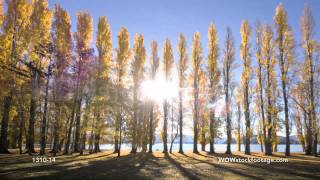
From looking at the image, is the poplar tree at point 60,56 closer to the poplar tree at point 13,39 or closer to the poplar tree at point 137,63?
the poplar tree at point 13,39

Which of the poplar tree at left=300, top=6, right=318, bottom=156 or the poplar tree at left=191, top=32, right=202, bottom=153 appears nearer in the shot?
the poplar tree at left=300, top=6, right=318, bottom=156

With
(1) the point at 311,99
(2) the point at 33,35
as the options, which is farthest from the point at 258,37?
(2) the point at 33,35

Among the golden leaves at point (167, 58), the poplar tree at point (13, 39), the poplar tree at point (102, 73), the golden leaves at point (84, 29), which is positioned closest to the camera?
the poplar tree at point (13, 39)

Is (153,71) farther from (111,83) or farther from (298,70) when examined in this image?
(298,70)

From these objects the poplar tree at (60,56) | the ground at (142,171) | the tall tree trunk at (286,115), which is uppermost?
the poplar tree at (60,56)

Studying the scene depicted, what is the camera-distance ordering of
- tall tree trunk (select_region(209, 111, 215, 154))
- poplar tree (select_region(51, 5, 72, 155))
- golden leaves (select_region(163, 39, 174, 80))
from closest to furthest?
poplar tree (select_region(51, 5, 72, 155)) < tall tree trunk (select_region(209, 111, 215, 154)) < golden leaves (select_region(163, 39, 174, 80))

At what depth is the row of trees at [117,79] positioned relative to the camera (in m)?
24.4

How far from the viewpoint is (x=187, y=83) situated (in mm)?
34719

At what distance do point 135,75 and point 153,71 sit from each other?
10.3 ft

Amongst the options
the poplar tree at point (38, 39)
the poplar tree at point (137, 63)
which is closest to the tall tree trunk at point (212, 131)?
the poplar tree at point (137, 63)

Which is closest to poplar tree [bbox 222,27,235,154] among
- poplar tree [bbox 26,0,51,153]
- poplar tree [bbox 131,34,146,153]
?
poplar tree [bbox 131,34,146,153]

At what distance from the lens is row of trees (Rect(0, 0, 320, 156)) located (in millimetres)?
24375

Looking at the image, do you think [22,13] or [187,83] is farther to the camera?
[187,83]

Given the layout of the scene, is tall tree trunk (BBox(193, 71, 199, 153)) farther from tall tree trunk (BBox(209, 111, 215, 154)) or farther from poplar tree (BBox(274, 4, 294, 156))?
poplar tree (BBox(274, 4, 294, 156))
